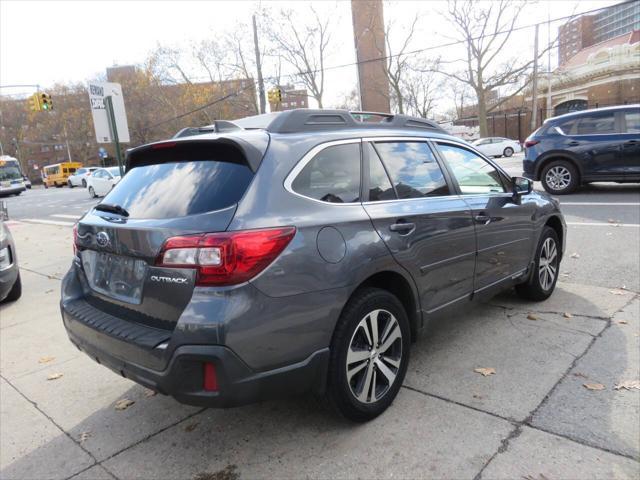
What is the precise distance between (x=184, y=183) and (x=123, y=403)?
1.71 metres

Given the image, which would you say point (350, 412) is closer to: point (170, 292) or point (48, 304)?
point (170, 292)

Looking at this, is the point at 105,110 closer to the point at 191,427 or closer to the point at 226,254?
the point at 191,427

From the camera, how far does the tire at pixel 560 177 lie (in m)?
10.8

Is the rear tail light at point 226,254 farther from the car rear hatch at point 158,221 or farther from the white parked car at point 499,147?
the white parked car at point 499,147

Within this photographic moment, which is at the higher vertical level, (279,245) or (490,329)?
(279,245)

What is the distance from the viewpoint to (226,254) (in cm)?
218

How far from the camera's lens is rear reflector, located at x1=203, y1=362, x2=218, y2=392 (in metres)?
2.18

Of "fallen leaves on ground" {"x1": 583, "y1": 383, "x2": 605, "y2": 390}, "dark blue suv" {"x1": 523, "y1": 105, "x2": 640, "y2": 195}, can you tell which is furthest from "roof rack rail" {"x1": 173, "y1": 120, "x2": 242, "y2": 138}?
"dark blue suv" {"x1": 523, "y1": 105, "x2": 640, "y2": 195}

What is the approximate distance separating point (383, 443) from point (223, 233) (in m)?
1.46

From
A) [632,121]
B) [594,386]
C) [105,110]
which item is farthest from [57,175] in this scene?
[594,386]

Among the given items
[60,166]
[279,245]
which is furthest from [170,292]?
[60,166]

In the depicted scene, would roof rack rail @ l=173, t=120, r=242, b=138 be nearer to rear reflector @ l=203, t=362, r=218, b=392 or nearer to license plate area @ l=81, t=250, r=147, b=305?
license plate area @ l=81, t=250, r=147, b=305

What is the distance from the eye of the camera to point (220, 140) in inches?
99.9

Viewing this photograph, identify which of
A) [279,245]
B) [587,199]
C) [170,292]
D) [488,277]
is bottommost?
[587,199]
